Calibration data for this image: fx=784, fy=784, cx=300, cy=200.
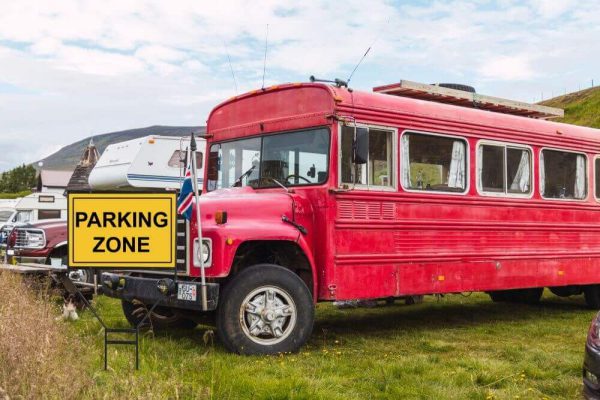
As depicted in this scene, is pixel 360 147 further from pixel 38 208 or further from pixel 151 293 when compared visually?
pixel 38 208

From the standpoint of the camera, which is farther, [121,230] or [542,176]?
[542,176]

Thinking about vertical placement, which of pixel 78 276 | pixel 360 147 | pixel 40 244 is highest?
pixel 360 147

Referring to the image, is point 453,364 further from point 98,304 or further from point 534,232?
point 98,304

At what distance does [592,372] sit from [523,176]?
5180 millimetres

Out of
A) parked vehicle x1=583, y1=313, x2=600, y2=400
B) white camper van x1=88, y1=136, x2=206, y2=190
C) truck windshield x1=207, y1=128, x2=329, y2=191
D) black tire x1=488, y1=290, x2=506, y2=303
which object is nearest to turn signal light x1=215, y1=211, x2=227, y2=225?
truck windshield x1=207, y1=128, x2=329, y2=191

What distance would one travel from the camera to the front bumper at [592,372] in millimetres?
4734

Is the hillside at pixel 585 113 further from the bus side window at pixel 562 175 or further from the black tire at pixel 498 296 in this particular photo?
the bus side window at pixel 562 175

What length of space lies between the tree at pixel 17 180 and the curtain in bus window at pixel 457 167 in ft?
336

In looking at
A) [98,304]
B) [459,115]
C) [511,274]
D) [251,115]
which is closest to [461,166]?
[459,115]

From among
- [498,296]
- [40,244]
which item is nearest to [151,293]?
[40,244]

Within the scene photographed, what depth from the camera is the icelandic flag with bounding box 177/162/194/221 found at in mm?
6438

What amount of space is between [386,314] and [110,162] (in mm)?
9472

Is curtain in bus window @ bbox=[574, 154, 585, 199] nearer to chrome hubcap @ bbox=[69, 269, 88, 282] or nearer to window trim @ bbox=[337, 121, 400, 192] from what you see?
window trim @ bbox=[337, 121, 400, 192]

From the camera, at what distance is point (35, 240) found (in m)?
12.2
